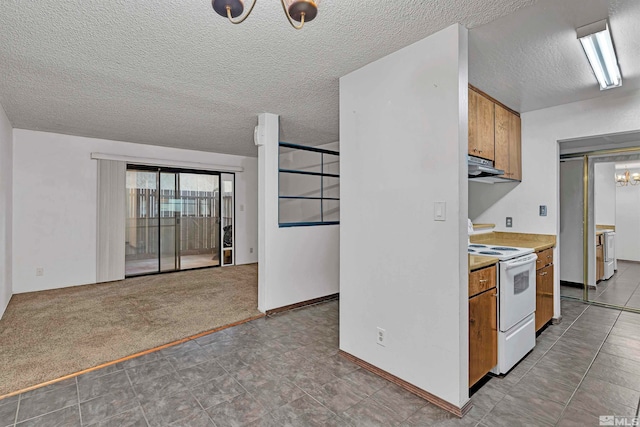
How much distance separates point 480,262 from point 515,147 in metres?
1.97

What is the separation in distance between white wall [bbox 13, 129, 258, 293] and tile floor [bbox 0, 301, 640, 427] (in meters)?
3.23

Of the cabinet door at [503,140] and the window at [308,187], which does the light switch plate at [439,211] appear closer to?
the cabinet door at [503,140]

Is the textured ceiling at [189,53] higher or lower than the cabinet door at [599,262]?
higher

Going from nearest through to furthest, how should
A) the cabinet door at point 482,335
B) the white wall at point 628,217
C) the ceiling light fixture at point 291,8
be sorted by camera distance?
1. the ceiling light fixture at point 291,8
2. the cabinet door at point 482,335
3. the white wall at point 628,217

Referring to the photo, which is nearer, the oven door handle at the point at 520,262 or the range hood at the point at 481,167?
the oven door handle at the point at 520,262

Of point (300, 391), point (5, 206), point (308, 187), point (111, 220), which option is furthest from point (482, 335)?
point (111, 220)

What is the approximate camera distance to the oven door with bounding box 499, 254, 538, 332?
2207 millimetres

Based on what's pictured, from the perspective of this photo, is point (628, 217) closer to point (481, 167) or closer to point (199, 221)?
point (481, 167)

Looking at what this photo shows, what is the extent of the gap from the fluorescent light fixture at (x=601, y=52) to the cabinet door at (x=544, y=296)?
1.73 m

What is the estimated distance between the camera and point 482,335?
6.81ft

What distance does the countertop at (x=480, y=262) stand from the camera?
1998 mm

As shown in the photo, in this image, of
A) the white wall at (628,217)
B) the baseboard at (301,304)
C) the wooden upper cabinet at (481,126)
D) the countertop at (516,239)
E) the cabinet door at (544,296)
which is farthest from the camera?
the white wall at (628,217)

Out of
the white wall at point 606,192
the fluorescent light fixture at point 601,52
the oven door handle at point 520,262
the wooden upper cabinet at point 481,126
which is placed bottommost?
the oven door handle at point 520,262

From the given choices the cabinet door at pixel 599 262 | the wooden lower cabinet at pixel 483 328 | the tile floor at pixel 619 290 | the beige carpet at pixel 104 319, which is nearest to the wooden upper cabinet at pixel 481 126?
the wooden lower cabinet at pixel 483 328
